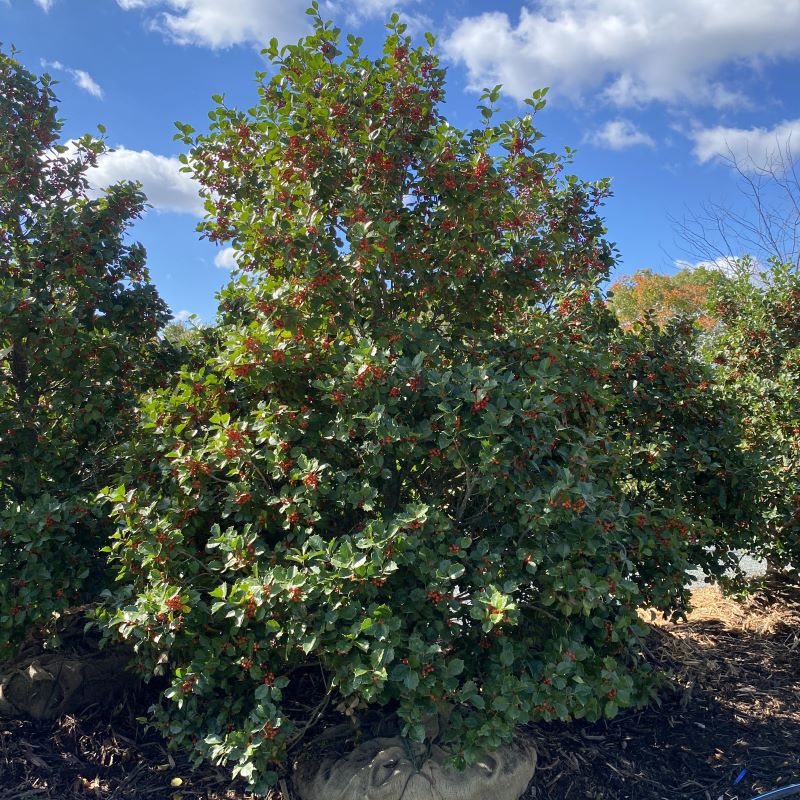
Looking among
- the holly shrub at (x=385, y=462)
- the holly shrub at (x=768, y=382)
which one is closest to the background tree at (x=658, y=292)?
the holly shrub at (x=768, y=382)

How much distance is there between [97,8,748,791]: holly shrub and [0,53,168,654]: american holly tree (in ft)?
1.49

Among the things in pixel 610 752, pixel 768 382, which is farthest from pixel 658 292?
pixel 610 752

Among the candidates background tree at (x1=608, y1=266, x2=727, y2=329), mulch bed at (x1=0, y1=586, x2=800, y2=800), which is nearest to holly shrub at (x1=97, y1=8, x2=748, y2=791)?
mulch bed at (x1=0, y1=586, x2=800, y2=800)

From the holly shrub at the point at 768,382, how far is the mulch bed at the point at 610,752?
1.06 meters

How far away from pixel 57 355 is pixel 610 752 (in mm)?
3797

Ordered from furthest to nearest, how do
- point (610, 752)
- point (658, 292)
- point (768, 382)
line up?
point (658, 292) → point (768, 382) → point (610, 752)

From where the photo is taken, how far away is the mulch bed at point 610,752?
3668mm

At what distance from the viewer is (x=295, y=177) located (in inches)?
150

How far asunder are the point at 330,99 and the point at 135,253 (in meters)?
1.89

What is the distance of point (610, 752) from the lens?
399cm

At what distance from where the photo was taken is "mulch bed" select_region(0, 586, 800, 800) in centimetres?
367

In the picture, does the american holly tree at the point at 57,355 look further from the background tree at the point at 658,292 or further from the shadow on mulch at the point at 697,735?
the background tree at the point at 658,292

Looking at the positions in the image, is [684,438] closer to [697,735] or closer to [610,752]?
[697,735]

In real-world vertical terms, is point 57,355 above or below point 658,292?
below
